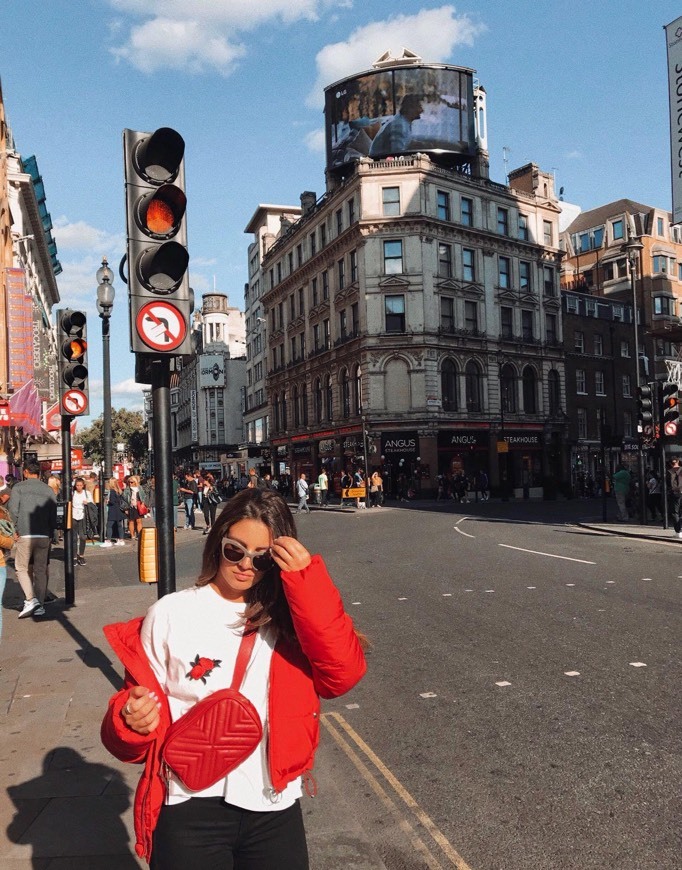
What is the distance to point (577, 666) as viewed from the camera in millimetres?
6363

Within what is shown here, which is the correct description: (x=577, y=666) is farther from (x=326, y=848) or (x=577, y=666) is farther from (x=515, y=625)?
(x=326, y=848)

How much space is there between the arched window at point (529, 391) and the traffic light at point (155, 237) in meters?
47.9

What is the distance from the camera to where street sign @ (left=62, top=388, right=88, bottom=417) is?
1059 centimetres

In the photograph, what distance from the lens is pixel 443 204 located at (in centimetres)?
4716

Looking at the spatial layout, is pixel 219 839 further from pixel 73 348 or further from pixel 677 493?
pixel 677 493

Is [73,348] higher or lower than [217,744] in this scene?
higher

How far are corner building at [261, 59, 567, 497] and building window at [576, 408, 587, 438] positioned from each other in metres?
2.49

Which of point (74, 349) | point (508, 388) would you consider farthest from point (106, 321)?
point (508, 388)

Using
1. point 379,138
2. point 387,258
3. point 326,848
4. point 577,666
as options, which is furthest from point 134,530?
point 379,138

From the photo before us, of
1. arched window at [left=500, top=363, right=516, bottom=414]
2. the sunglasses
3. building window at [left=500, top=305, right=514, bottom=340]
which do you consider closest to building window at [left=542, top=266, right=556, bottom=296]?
building window at [left=500, top=305, right=514, bottom=340]

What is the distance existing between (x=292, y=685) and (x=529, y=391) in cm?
5035

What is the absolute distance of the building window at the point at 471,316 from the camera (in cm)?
4741

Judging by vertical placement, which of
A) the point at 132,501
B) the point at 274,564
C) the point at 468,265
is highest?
the point at 468,265

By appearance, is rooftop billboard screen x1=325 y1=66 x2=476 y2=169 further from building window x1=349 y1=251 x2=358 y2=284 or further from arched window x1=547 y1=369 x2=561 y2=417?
arched window x1=547 y1=369 x2=561 y2=417
